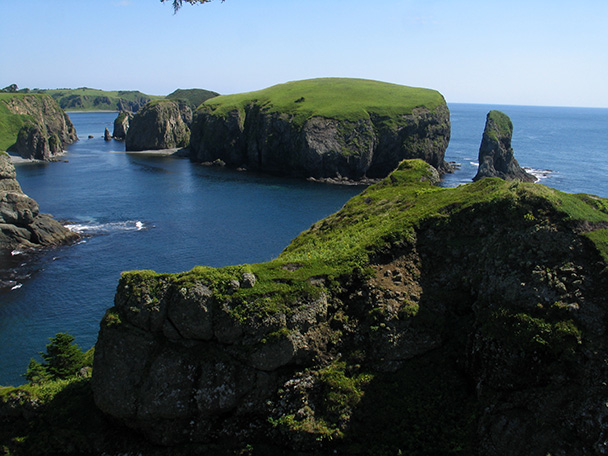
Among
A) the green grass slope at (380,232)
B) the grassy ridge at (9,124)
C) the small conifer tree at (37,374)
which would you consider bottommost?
the small conifer tree at (37,374)

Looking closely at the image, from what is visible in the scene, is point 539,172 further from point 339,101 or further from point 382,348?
point 382,348

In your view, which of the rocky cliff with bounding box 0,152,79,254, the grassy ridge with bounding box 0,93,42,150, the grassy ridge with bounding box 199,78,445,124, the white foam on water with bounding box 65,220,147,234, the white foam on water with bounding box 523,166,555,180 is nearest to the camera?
the rocky cliff with bounding box 0,152,79,254

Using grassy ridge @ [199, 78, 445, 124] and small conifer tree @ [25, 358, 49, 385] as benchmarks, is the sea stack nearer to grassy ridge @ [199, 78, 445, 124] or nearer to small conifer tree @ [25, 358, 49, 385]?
grassy ridge @ [199, 78, 445, 124]

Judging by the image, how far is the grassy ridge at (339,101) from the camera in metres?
157

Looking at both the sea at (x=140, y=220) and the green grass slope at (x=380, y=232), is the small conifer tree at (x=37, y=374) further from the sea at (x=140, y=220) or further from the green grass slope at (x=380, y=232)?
the green grass slope at (x=380, y=232)

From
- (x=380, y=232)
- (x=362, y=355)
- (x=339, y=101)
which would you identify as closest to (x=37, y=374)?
(x=362, y=355)

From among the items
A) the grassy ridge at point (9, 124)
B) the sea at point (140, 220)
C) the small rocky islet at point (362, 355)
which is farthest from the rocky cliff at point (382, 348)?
the grassy ridge at point (9, 124)

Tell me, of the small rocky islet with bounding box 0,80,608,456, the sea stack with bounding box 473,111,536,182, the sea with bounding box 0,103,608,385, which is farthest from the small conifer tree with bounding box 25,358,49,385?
the sea stack with bounding box 473,111,536,182

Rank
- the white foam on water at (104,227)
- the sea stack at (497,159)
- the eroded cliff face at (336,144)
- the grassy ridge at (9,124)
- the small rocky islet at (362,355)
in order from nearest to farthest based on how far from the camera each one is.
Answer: the small rocky islet at (362,355) → the white foam on water at (104,227) → the sea stack at (497,159) → the eroded cliff face at (336,144) → the grassy ridge at (9,124)

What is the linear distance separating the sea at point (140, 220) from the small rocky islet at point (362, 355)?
81.7 ft

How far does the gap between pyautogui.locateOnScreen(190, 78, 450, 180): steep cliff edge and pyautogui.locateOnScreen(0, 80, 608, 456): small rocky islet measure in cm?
11560

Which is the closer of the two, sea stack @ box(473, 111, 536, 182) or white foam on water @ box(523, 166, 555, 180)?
sea stack @ box(473, 111, 536, 182)

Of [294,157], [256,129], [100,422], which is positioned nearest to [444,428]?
[100,422]

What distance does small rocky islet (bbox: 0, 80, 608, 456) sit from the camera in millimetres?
21812
